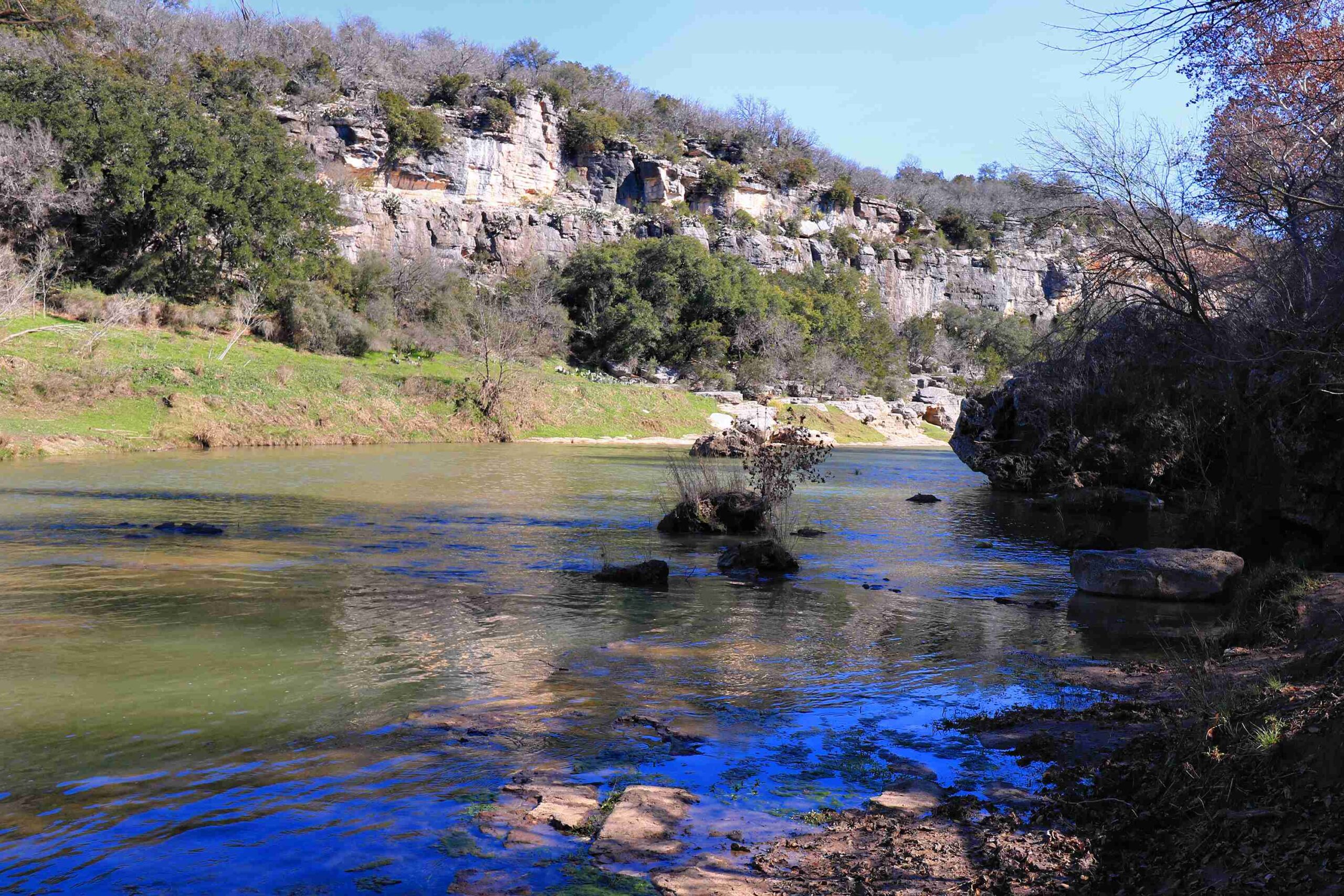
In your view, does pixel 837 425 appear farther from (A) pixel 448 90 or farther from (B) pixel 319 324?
(A) pixel 448 90

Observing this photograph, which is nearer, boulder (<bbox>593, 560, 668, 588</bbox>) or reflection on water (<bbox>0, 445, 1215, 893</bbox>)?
reflection on water (<bbox>0, 445, 1215, 893</bbox>)

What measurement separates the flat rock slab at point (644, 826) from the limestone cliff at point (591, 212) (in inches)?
2519

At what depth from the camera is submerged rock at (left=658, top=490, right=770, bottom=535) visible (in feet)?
58.9

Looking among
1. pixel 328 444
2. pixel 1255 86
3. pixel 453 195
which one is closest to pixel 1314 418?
pixel 1255 86

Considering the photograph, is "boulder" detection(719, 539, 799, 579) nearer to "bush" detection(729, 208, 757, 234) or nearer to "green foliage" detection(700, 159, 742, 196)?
"bush" detection(729, 208, 757, 234)

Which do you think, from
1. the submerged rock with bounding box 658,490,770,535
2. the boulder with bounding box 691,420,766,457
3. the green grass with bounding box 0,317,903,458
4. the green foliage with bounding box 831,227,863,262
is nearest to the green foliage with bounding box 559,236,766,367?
the green grass with bounding box 0,317,903,458

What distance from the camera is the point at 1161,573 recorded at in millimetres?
11984

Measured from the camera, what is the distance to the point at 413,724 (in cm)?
674

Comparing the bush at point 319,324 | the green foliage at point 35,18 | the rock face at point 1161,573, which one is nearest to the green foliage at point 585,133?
the bush at point 319,324

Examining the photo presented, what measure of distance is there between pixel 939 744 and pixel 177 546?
12.5m

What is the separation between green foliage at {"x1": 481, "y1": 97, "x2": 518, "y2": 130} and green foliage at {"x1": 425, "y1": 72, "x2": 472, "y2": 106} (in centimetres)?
473

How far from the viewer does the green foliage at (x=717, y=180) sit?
9669 centimetres

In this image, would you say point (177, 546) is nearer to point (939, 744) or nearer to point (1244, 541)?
point (939, 744)

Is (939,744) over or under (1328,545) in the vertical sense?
under
